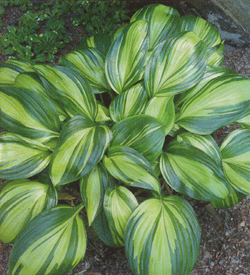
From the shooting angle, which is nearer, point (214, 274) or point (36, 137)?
point (36, 137)

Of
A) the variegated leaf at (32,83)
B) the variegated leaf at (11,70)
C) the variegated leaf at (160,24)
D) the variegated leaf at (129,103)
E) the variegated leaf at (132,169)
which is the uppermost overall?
the variegated leaf at (160,24)

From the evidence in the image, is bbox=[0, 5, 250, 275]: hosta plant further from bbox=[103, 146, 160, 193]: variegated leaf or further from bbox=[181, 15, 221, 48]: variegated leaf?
bbox=[181, 15, 221, 48]: variegated leaf

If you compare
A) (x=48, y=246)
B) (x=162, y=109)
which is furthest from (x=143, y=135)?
(x=48, y=246)

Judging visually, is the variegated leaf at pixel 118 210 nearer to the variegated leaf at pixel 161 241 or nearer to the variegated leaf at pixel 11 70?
the variegated leaf at pixel 161 241

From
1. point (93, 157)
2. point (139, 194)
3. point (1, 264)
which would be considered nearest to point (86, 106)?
point (93, 157)

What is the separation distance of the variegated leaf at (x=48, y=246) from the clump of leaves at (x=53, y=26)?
4.21ft

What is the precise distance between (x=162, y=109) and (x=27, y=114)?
609 mm

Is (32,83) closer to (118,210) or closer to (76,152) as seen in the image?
(76,152)

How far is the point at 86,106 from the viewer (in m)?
1.22

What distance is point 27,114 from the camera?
45.6 inches

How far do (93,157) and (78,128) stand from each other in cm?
14

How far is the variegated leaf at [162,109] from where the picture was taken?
1.16m

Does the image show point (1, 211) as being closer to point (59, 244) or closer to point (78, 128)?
point (59, 244)

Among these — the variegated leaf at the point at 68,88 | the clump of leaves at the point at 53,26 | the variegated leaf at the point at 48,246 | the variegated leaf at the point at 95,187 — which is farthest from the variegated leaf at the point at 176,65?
the clump of leaves at the point at 53,26
